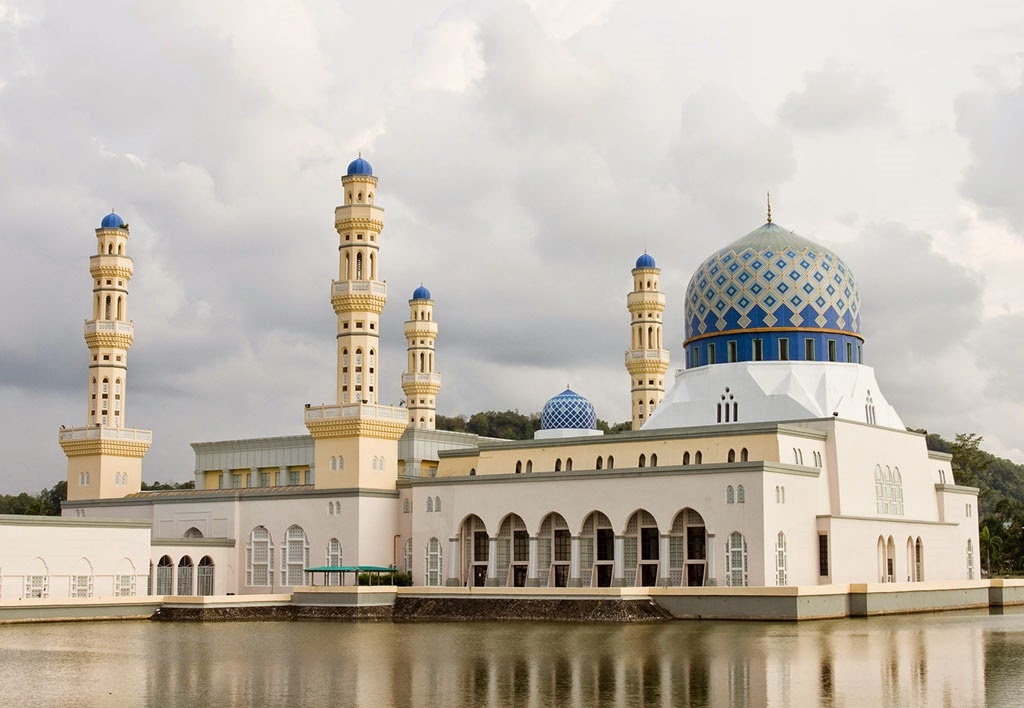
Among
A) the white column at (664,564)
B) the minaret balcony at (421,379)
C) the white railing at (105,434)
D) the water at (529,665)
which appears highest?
the minaret balcony at (421,379)

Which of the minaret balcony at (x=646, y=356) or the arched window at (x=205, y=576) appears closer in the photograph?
the arched window at (x=205, y=576)

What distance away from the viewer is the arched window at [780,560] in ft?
131

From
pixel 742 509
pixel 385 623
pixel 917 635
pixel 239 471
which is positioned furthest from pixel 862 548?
pixel 239 471

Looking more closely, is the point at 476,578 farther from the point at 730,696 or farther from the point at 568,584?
the point at 730,696

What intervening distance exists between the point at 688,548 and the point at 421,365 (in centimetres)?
2427

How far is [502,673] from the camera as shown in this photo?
23.6 meters

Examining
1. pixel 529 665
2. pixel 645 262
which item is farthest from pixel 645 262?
pixel 529 665

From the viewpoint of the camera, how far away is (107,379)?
176 feet

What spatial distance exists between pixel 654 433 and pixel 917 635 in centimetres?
1491

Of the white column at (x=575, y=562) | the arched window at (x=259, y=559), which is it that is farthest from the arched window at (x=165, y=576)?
the white column at (x=575, y=562)

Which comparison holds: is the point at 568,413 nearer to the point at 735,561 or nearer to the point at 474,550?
the point at 474,550

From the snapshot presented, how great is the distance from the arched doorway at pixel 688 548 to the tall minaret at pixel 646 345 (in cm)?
1888

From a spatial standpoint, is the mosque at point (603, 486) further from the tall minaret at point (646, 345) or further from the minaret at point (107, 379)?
the tall minaret at point (646, 345)

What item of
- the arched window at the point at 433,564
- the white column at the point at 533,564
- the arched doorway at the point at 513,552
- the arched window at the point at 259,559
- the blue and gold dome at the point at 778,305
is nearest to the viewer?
the white column at the point at 533,564
